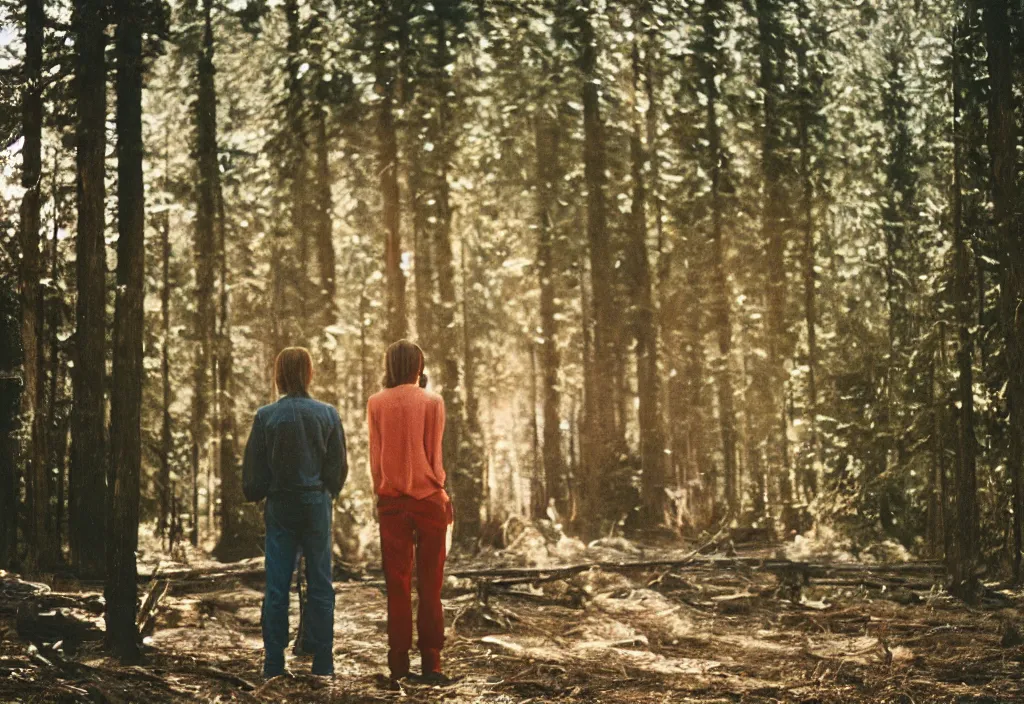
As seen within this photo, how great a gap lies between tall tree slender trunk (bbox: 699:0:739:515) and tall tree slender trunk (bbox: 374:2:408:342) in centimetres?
499

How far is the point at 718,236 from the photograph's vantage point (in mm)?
18672

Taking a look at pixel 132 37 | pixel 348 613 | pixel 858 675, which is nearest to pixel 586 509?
pixel 348 613

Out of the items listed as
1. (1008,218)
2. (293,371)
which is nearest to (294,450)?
(293,371)

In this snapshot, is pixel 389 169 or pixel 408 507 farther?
pixel 389 169

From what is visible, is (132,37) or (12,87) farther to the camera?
(12,87)

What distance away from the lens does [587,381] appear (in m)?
17.0

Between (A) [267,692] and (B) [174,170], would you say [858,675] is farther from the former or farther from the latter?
(B) [174,170]

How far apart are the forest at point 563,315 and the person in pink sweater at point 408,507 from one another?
436 millimetres

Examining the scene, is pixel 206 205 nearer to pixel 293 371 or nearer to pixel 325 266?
pixel 325 266

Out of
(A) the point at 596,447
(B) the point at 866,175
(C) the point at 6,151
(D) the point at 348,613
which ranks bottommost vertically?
(D) the point at 348,613

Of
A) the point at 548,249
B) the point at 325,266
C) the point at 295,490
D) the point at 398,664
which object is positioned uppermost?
the point at 548,249

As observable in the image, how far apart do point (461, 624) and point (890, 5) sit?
1212 centimetres

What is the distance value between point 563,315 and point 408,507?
13613 millimetres

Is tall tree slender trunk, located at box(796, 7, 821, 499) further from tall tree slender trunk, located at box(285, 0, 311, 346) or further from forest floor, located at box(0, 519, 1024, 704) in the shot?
tall tree slender trunk, located at box(285, 0, 311, 346)
